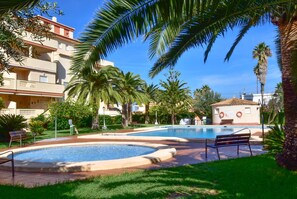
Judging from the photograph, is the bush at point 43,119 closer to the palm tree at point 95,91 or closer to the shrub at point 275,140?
the palm tree at point 95,91

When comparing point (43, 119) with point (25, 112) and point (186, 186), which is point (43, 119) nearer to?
point (25, 112)

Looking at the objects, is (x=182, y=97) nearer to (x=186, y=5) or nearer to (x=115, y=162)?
(x=115, y=162)

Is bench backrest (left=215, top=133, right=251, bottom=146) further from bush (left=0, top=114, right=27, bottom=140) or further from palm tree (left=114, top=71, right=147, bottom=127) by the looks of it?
palm tree (left=114, top=71, right=147, bottom=127)

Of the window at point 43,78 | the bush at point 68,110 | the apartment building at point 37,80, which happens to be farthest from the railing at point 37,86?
the bush at point 68,110

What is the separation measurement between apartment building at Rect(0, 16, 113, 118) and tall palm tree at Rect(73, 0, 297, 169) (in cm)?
2250

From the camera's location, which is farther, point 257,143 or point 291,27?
point 257,143

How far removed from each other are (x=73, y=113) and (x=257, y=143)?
15600 mm

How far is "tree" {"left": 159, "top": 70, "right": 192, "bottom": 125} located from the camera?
42250mm

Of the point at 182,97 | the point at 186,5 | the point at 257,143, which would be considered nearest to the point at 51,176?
the point at 186,5

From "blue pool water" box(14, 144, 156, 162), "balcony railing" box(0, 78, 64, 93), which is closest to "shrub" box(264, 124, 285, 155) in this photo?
"blue pool water" box(14, 144, 156, 162)

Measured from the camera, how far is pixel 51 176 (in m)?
8.12

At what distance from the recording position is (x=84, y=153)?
14078 millimetres

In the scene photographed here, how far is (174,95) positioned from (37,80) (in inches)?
757

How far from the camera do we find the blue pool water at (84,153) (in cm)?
1275
